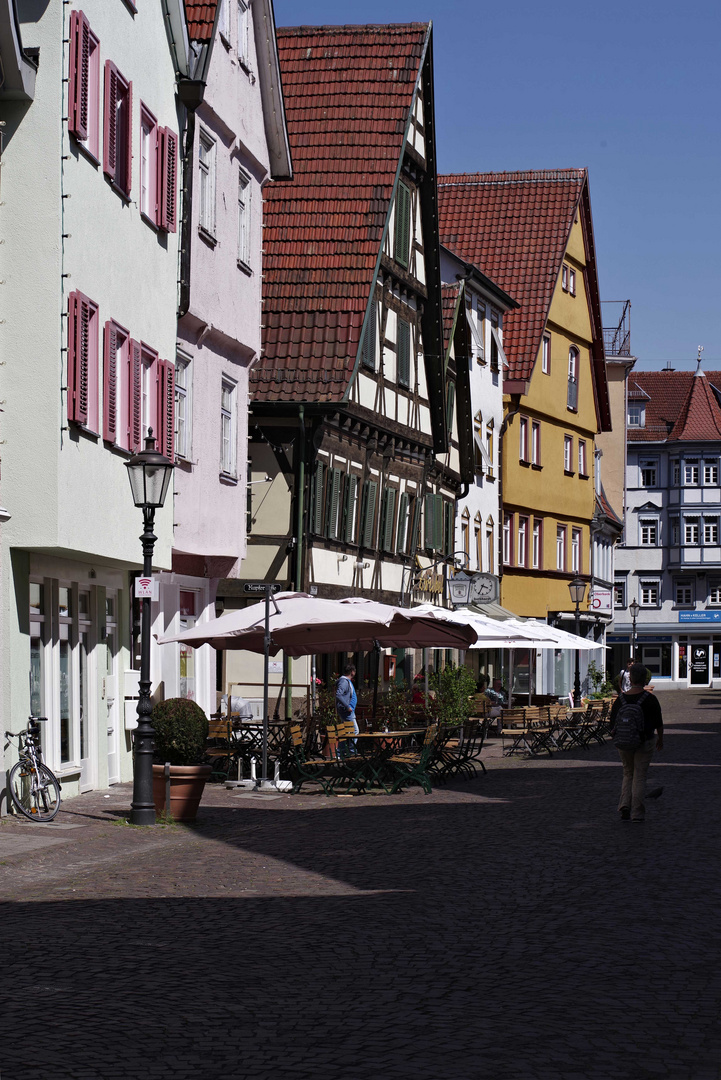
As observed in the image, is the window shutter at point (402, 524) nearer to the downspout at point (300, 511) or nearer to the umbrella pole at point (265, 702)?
the downspout at point (300, 511)

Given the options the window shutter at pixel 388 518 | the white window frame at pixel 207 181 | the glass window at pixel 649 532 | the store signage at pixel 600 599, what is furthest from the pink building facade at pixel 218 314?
the glass window at pixel 649 532

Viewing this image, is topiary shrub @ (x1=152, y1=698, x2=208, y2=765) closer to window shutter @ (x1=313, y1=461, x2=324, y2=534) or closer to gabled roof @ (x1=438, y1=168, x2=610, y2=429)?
window shutter @ (x1=313, y1=461, x2=324, y2=534)

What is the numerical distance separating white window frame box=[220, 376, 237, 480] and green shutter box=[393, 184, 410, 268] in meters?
8.88

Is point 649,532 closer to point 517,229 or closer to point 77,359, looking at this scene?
point 517,229

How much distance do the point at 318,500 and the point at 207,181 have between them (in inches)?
305

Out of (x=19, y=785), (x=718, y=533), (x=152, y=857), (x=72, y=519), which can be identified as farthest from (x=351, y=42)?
(x=718, y=533)

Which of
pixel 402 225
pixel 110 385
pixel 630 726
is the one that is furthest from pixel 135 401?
pixel 402 225

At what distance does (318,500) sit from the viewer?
100 ft

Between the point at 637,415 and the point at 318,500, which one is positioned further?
the point at 637,415

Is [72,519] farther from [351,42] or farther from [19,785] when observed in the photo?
[351,42]

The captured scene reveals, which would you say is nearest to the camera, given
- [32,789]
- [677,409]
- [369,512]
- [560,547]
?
[32,789]

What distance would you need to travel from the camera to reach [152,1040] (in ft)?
22.6

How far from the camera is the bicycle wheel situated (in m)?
16.9

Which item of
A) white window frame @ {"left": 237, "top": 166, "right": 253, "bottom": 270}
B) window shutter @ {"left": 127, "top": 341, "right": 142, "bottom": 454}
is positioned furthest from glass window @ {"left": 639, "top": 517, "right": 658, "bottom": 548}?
window shutter @ {"left": 127, "top": 341, "right": 142, "bottom": 454}
